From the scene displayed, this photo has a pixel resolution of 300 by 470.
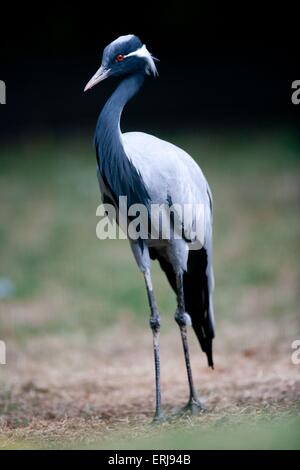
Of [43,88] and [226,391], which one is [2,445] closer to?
[226,391]

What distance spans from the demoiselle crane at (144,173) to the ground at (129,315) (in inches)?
19.5

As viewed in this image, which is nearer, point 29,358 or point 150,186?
point 150,186

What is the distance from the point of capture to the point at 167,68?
10828 mm

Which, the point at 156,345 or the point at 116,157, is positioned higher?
the point at 116,157

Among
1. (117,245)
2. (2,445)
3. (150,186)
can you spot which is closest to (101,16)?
(117,245)

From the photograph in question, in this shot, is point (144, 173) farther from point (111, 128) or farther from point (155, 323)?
point (155, 323)

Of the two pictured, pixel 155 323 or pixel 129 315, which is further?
pixel 129 315

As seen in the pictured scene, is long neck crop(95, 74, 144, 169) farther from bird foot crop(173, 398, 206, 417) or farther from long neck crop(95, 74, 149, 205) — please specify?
bird foot crop(173, 398, 206, 417)

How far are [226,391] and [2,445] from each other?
5.05ft

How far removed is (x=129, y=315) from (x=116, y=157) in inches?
120

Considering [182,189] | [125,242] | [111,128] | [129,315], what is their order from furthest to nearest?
[125,242], [129,315], [182,189], [111,128]

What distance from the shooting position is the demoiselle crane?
14.4 feet

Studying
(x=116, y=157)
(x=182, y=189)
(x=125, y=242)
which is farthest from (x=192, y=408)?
(x=125, y=242)

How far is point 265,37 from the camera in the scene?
10.3 metres
